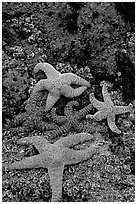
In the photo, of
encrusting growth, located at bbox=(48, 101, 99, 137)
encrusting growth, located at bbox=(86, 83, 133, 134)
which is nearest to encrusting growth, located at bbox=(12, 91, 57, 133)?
encrusting growth, located at bbox=(48, 101, 99, 137)

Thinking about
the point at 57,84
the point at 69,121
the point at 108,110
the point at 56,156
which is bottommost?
the point at 56,156

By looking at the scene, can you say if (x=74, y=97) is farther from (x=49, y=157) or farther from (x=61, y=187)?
(x=61, y=187)

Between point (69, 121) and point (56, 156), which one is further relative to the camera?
point (69, 121)

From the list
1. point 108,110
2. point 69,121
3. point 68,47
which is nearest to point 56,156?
point 69,121

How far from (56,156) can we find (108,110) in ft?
2.39

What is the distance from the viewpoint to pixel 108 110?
12.2ft

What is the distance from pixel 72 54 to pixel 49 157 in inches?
46.8

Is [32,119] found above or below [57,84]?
below

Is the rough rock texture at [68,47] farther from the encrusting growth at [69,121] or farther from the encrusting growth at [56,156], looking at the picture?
the encrusting growth at [56,156]

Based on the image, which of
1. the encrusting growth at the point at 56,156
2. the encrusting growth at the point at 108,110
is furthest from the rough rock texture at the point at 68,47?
the encrusting growth at the point at 56,156

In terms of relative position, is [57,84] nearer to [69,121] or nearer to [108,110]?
[69,121]

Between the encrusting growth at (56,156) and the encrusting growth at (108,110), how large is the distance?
248 mm

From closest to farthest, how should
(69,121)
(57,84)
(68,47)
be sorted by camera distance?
(69,121) < (57,84) < (68,47)

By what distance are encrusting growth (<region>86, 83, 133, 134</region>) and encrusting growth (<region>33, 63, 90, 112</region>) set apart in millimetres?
175
